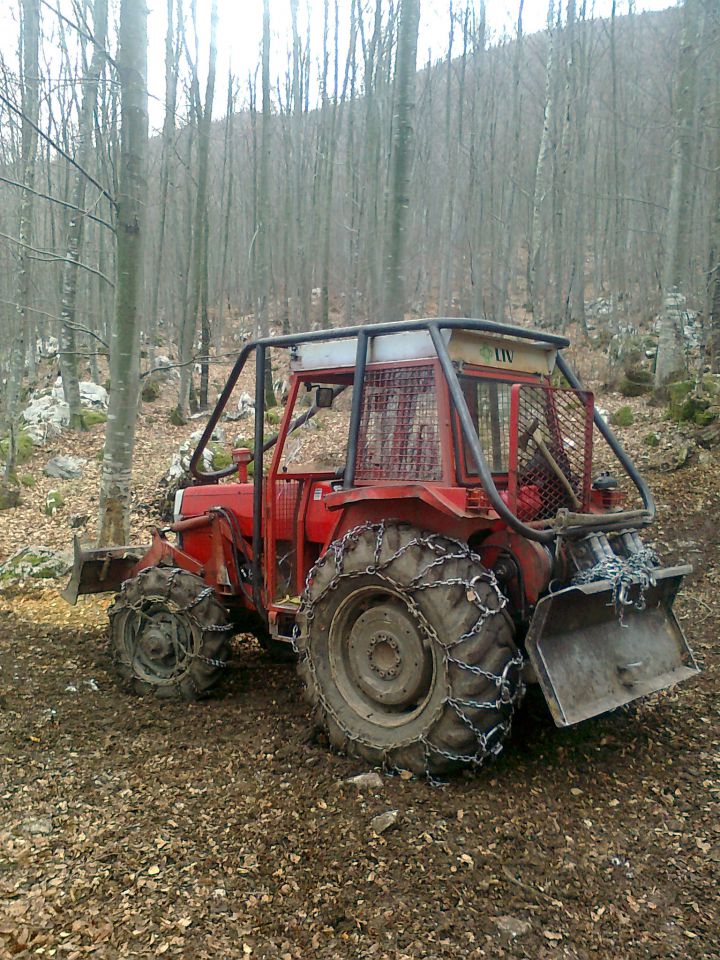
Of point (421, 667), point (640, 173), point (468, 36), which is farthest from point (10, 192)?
point (421, 667)

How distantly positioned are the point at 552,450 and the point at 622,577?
900 mm

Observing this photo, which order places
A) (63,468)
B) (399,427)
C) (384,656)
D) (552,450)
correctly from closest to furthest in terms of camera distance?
(384,656) → (399,427) → (552,450) → (63,468)

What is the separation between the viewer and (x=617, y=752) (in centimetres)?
396

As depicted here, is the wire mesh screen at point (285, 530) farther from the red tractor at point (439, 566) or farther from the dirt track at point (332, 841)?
the dirt track at point (332, 841)

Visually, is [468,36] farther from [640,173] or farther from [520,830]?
[520,830]

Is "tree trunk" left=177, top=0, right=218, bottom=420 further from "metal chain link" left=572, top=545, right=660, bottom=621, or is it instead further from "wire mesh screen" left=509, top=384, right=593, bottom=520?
"metal chain link" left=572, top=545, right=660, bottom=621

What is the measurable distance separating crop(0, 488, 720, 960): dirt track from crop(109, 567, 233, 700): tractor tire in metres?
0.23

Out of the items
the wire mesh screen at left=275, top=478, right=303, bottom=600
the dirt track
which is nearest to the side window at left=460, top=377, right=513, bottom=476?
the wire mesh screen at left=275, top=478, right=303, bottom=600

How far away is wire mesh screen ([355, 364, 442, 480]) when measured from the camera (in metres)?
4.06

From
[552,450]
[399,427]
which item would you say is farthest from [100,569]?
[552,450]

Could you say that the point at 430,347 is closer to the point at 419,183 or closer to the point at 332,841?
the point at 332,841

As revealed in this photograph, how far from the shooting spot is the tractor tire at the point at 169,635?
491cm

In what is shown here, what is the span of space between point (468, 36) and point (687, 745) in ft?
75.0

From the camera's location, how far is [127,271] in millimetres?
7426
